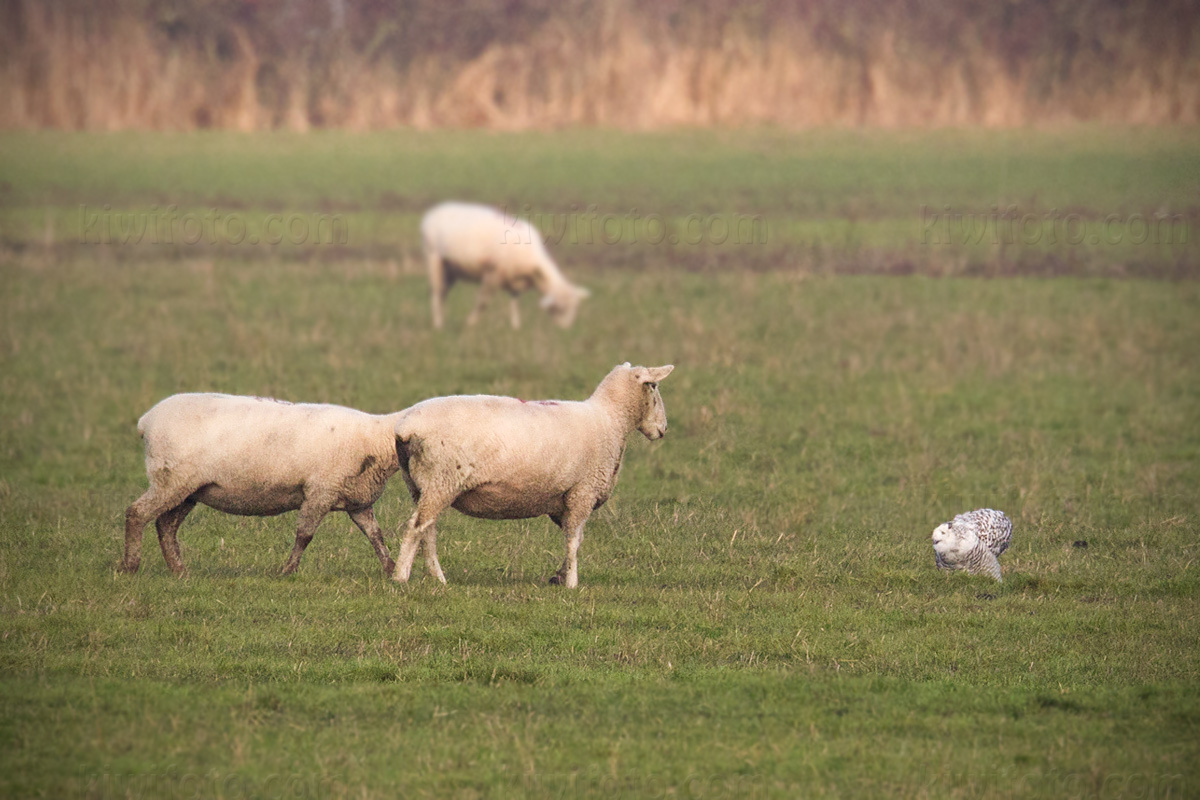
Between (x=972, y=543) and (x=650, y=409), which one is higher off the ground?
(x=650, y=409)

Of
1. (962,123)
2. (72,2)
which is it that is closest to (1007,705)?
(962,123)

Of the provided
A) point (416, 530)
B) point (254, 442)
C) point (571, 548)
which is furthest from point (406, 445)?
point (571, 548)

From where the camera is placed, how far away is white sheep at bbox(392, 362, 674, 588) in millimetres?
8898

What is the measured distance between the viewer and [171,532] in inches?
359

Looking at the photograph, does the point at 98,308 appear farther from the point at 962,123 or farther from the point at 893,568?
the point at 962,123

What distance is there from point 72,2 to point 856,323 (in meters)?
28.5

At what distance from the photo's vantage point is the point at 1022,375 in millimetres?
16906

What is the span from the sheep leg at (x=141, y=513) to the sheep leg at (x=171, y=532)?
0.09 metres

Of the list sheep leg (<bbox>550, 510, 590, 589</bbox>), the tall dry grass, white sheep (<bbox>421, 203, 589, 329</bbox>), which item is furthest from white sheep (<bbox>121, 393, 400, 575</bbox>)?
the tall dry grass

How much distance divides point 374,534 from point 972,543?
3548mm

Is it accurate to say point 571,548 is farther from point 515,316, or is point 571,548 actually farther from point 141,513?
point 515,316

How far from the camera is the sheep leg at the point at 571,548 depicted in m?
9.18

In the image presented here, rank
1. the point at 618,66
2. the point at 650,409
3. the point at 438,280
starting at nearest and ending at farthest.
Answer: the point at 650,409 < the point at 438,280 < the point at 618,66

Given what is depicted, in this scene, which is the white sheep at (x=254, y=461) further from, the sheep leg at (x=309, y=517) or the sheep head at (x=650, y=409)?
the sheep head at (x=650, y=409)
